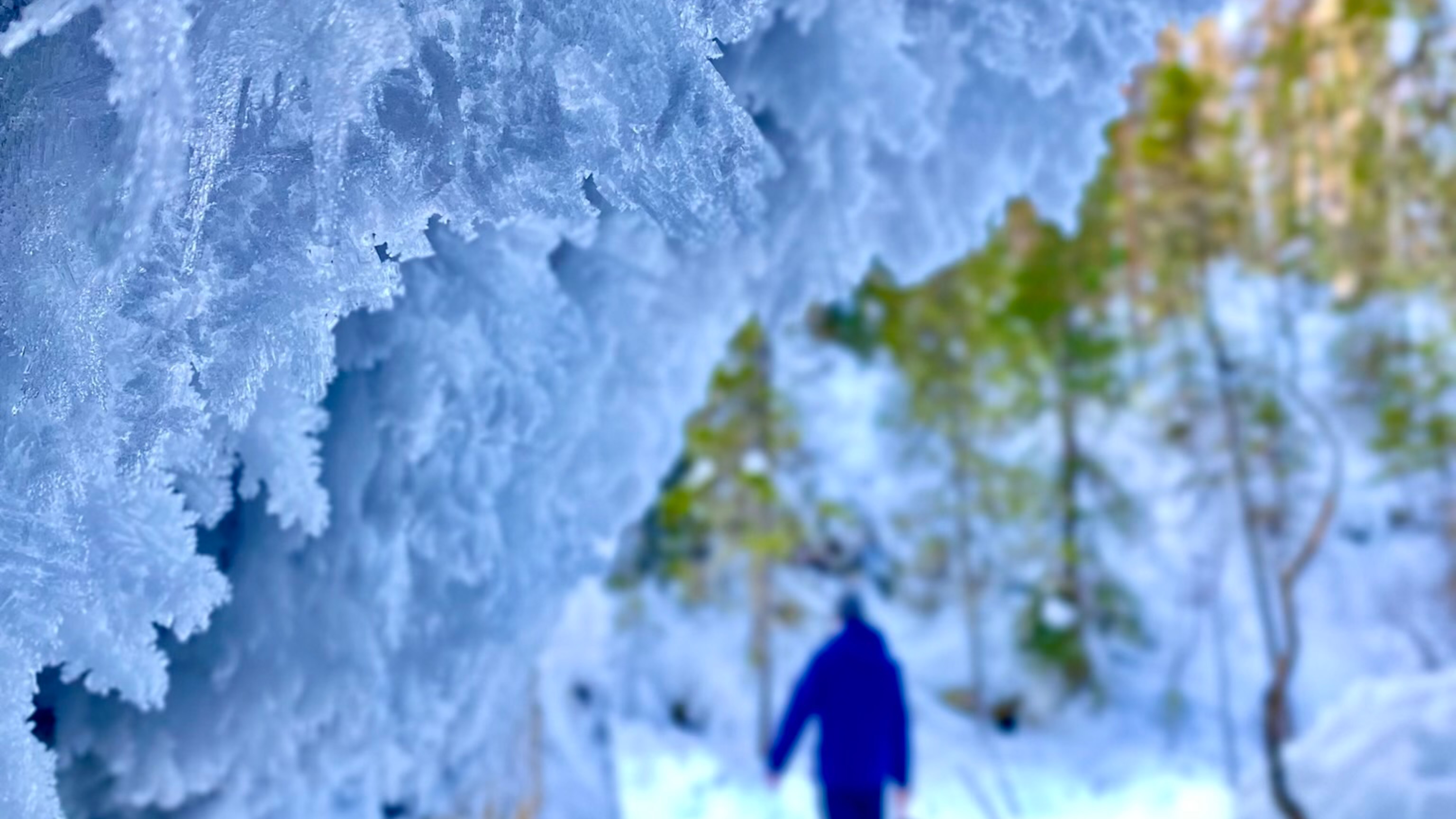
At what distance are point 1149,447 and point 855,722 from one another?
47.9ft

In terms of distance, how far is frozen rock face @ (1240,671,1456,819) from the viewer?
296 inches

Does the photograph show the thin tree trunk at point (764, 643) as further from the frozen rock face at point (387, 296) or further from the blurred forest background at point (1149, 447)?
the frozen rock face at point (387, 296)

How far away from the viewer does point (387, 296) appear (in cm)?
152

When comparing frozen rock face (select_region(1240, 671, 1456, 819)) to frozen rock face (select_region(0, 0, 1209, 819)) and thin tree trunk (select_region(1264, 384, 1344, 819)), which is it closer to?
thin tree trunk (select_region(1264, 384, 1344, 819))

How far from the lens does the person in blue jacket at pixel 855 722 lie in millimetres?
4918

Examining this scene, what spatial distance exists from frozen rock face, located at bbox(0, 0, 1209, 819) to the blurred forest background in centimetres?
874

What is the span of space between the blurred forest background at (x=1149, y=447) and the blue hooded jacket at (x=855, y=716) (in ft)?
22.2

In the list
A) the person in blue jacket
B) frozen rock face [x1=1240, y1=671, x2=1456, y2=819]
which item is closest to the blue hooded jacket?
the person in blue jacket

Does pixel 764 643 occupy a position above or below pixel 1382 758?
below

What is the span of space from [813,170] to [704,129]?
5.00 feet

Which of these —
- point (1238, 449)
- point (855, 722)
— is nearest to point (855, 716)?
point (855, 722)

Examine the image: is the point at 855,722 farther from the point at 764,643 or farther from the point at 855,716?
the point at 764,643

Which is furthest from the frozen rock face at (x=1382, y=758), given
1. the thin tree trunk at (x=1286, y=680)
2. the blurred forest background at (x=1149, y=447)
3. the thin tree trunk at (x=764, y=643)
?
the thin tree trunk at (x=764, y=643)

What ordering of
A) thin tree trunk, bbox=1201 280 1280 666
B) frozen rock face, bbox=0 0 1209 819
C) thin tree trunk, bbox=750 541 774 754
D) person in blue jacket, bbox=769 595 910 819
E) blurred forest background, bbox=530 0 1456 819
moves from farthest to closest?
blurred forest background, bbox=530 0 1456 819
thin tree trunk, bbox=750 541 774 754
thin tree trunk, bbox=1201 280 1280 666
person in blue jacket, bbox=769 595 910 819
frozen rock face, bbox=0 0 1209 819
